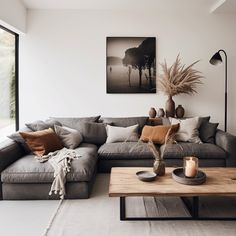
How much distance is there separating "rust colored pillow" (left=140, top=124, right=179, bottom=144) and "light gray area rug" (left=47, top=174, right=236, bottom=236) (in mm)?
1168

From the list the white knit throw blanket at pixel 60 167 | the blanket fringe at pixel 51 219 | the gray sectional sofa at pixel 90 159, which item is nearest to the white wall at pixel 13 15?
the gray sectional sofa at pixel 90 159

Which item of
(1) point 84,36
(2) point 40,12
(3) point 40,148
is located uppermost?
(2) point 40,12

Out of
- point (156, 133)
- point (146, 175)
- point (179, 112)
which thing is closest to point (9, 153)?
point (146, 175)

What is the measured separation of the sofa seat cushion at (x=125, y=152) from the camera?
3850 millimetres

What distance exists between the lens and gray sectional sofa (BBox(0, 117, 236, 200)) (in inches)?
120

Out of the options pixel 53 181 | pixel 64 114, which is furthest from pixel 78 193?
pixel 64 114

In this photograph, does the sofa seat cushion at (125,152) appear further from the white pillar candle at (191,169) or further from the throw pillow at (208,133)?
the white pillar candle at (191,169)

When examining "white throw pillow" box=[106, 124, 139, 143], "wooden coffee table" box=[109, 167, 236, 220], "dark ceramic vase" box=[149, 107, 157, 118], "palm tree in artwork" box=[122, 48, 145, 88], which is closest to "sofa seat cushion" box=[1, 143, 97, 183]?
"wooden coffee table" box=[109, 167, 236, 220]

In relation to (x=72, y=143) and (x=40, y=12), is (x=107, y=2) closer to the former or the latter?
(x=40, y=12)

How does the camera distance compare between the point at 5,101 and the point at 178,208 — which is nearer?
the point at 178,208

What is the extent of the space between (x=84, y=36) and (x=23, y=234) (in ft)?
11.4

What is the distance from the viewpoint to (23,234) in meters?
2.38

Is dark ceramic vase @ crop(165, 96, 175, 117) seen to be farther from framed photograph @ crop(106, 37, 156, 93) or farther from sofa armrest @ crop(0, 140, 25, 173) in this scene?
sofa armrest @ crop(0, 140, 25, 173)

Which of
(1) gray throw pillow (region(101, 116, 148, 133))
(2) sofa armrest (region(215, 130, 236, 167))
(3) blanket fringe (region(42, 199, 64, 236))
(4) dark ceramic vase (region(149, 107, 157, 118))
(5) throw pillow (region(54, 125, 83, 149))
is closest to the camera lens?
(3) blanket fringe (region(42, 199, 64, 236))
